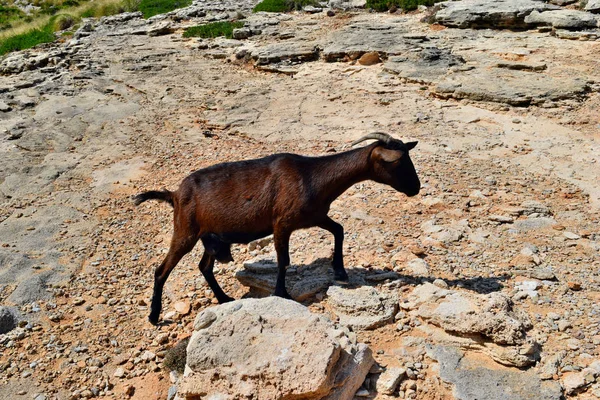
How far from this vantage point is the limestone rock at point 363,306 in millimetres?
5496

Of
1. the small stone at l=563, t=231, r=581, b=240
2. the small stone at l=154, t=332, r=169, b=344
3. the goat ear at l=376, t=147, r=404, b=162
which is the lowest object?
the small stone at l=154, t=332, r=169, b=344

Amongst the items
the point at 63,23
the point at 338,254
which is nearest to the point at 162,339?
the point at 338,254

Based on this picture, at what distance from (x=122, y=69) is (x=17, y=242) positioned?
35.3 ft

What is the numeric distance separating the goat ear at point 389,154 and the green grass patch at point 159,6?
994 inches

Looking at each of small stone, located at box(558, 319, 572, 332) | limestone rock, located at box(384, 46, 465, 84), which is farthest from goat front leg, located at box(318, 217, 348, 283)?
limestone rock, located at box(384, 46, 465, 84)

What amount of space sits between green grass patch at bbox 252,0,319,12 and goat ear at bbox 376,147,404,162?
1905cm

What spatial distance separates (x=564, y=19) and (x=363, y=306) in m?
13.7

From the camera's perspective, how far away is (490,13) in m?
16.8

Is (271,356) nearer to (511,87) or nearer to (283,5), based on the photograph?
(511,87)

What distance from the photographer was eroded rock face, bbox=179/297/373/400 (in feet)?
13.6

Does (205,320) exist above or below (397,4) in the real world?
below

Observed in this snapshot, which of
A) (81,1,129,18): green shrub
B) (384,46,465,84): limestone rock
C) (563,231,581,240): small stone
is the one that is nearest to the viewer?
(563,231,581,240): small stone

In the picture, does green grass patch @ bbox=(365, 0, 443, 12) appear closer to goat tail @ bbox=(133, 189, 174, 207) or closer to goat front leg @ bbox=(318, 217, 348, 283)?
goat front leg @ bbox=(318, 217, 348, 283)

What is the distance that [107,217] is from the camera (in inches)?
369
